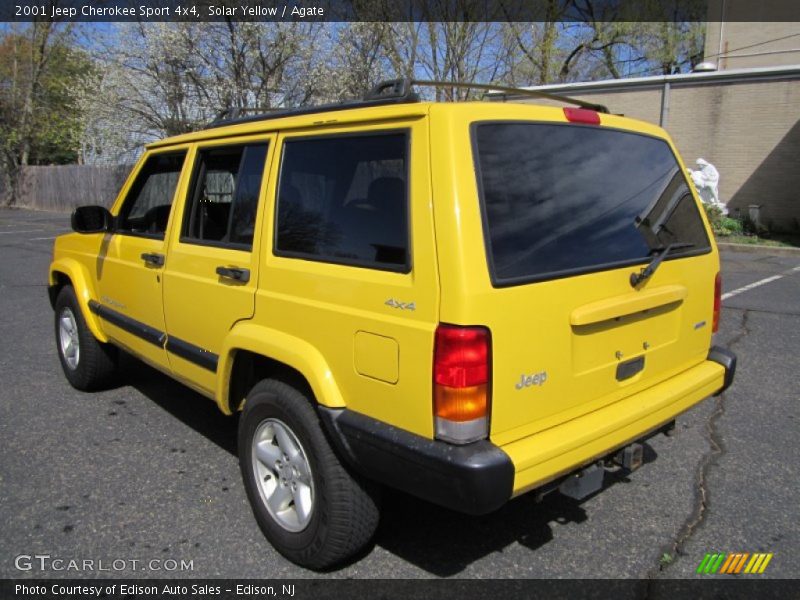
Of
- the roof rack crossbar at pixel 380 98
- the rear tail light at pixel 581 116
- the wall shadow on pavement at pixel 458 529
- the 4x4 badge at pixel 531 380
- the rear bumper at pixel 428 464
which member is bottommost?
the wall shadow on pavement at pixel 458 529

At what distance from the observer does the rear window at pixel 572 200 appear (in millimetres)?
2287

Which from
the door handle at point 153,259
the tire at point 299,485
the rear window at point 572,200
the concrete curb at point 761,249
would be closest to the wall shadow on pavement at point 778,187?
the concrete curb at point 761,249

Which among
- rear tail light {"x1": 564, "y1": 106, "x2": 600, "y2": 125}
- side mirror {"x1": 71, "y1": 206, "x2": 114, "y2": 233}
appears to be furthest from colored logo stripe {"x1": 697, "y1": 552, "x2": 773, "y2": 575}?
side mirror {"x1": 71, "y1": 206, "x2": 114, "y2": 233}

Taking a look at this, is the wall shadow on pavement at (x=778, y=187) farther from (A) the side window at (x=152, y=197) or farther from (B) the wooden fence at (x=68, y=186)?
(B) the wooden fence at (x=68, y=186)

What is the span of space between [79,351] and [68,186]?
24338mm

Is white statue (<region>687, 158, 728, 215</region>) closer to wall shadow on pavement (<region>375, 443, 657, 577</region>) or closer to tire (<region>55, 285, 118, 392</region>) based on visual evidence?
wall shadow on pavement (<region>375, 443, 657, 577</region>)

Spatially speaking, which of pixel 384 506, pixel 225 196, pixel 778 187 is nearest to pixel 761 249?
pixel 778 187

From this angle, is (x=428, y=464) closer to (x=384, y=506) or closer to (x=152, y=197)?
(x=384, y=506)

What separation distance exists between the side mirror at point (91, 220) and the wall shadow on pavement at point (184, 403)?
1.32 m

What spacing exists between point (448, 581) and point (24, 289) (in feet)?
28.7

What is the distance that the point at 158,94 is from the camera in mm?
17562

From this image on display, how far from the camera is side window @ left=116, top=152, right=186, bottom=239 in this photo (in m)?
3.79

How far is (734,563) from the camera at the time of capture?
273cm

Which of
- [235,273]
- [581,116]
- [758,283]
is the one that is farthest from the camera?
[758,283]
